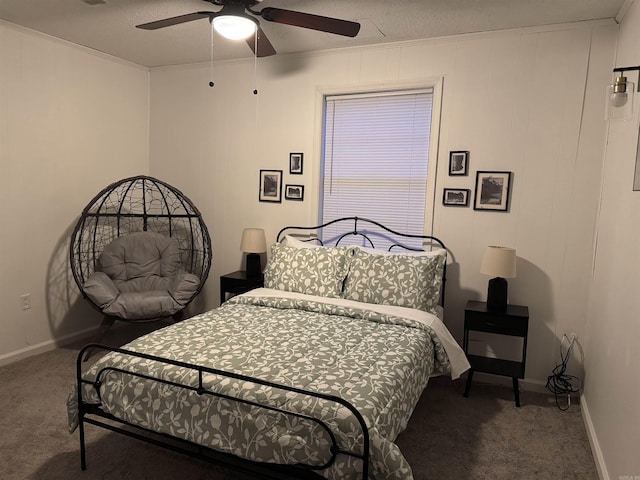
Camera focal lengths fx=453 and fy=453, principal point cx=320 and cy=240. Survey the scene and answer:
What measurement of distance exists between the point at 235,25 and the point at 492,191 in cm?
207

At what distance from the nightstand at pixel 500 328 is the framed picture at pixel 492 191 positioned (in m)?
0.73

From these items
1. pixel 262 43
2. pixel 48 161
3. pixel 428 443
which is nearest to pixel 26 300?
pixel 48 161

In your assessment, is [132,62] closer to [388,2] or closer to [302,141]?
[302,141]

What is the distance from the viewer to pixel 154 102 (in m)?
4.52

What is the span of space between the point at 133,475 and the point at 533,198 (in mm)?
2974

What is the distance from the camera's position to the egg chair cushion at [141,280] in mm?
3422

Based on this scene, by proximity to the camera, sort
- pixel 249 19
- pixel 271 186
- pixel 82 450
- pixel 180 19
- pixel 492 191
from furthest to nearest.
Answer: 1. pixel 271 186
2. pixel 492 191
3. pixel 180 19
4. pixel 249 19
5. pixel 82 450

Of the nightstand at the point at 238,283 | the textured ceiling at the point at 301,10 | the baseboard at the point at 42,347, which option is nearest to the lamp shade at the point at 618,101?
the textured ceiling at the point at 301,10

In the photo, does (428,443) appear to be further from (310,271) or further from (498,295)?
(310,271)

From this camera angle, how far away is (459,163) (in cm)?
339

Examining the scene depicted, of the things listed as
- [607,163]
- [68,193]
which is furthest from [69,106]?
[607,163]

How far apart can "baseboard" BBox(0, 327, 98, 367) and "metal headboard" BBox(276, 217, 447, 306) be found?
1933 mm

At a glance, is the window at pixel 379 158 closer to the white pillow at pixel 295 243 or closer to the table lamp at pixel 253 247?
the white pillow at pixel 295 243

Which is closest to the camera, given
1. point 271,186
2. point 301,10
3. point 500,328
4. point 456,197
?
point 301,10
